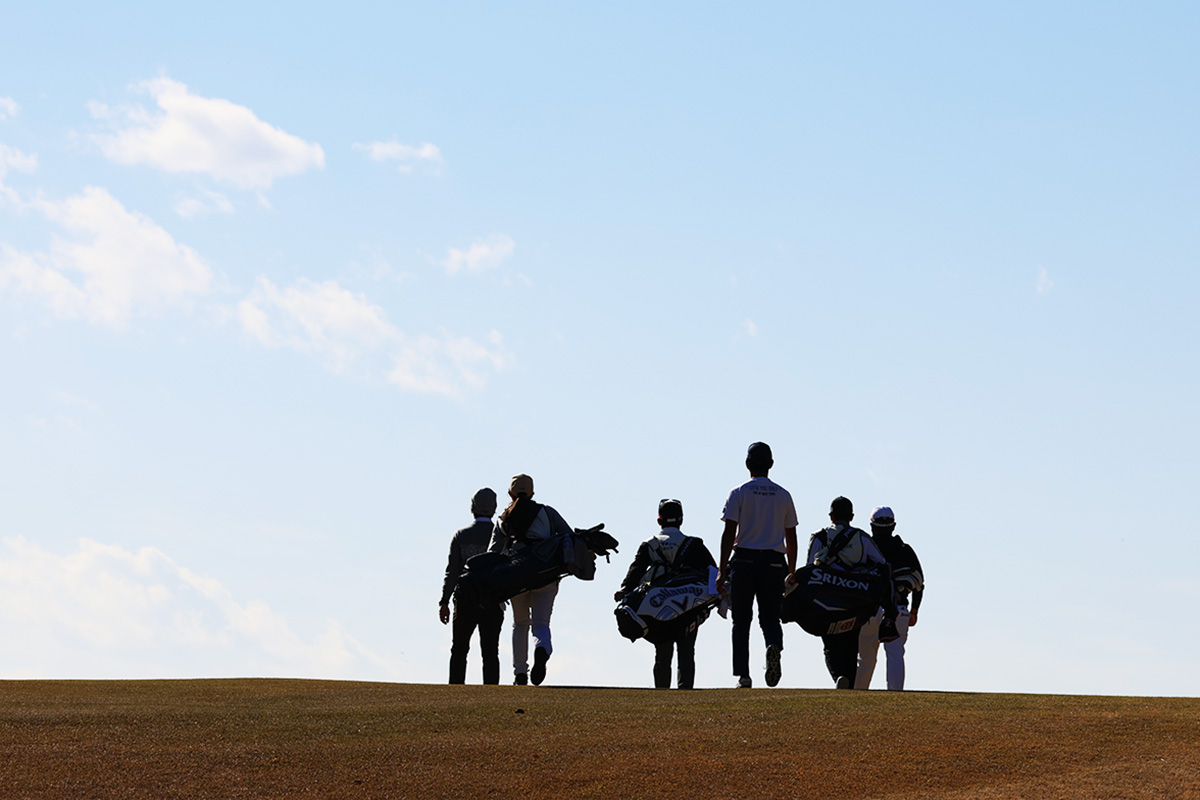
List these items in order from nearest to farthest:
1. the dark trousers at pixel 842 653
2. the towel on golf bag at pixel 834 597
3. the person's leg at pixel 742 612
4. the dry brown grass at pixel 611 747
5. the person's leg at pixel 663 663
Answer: the dry brown grass at pixel 611 747 → the towel on golf bag at pixel 834 597 → the dark trousers at pixel 842 653 → the person's leg at pixel 742 612 → the person's leg at pixel 663 663

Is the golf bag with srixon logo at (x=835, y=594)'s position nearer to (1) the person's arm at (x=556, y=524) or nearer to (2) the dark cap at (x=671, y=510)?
(2) the dark cap at (x=671, y=510)

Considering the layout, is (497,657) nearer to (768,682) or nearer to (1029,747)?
(768,682)

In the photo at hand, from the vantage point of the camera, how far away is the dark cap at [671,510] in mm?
15625

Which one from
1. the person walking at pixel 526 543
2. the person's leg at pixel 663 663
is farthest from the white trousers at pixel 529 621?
the person's leg at pixel 663 663

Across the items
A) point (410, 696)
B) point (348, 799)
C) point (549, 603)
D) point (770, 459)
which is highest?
point (770, 459)

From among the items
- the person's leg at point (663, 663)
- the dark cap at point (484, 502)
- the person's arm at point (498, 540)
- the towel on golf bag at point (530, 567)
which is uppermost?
the dark cap at point (484, 502)

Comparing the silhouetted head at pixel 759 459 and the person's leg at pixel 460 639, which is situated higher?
the silhouetted head at pixel 759 459

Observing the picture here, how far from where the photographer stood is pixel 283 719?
41.3 ft

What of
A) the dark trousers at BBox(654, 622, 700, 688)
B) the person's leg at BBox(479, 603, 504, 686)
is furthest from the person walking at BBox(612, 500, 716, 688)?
the person's leg at BBox(479, 603, 504, 686)

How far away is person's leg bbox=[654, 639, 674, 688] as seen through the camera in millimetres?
15906

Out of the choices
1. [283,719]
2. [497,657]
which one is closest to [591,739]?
[283,719]

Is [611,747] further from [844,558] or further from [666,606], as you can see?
[844,558]

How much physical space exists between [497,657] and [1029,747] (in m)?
7.27

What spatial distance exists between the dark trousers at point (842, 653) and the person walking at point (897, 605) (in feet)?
0.78
